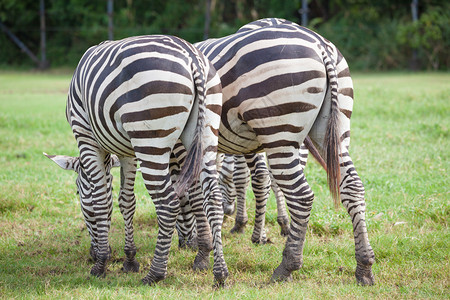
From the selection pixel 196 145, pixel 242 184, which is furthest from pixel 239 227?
pixel 196 145

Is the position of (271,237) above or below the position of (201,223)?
below

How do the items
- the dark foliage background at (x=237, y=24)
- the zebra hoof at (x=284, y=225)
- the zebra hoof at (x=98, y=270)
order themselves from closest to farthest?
the zebra hoof at (x=98, y=270) < the zebra hoof at (x=284, y=225) < the dark foliage background at (x=237, y=24)

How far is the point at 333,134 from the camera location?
4.60 metres

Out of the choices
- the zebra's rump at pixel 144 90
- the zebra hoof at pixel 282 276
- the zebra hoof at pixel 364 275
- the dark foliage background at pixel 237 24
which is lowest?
the dark foliage background at pixel 237 24

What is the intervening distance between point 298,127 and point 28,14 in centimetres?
2862

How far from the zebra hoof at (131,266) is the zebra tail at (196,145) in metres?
1.30

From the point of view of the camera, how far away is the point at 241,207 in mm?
6414

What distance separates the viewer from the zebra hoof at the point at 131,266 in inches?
209

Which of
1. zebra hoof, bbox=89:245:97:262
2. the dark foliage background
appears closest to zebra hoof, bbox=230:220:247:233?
zebra hoof, bbox=89:245:97:262

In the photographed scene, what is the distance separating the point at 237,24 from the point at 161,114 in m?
24.0

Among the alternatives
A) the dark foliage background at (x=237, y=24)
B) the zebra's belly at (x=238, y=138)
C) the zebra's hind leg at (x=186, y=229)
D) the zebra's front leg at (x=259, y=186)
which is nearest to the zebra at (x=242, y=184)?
the zebra's front leg at (x=259, y=186)

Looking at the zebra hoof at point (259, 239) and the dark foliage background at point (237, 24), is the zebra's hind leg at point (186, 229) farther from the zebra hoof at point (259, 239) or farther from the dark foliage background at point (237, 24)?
the dark foliage background at point (237, 24)

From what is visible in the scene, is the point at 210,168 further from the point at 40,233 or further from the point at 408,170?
the point at 408,170

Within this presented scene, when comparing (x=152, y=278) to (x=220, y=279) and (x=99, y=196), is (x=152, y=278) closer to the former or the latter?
(x=220, y=279)
